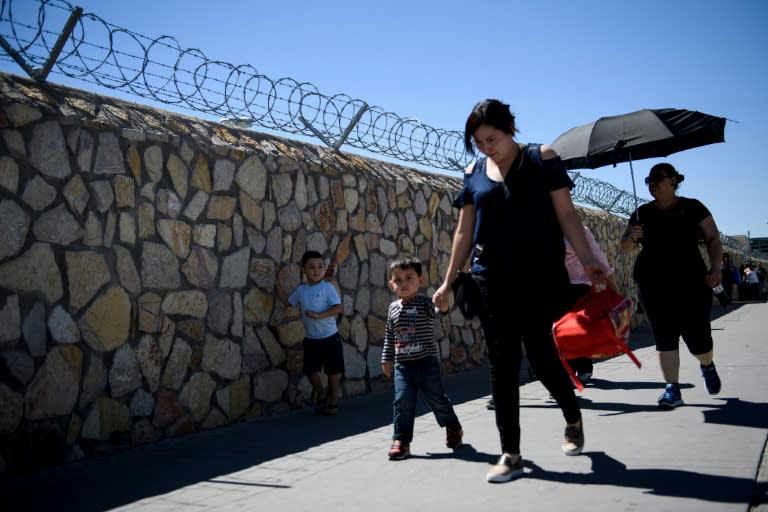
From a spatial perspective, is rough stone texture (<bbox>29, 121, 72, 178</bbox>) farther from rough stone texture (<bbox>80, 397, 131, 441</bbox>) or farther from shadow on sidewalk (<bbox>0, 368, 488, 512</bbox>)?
shadow on sidewalk (<bbox>0, 368, 488, 512</bbox>)

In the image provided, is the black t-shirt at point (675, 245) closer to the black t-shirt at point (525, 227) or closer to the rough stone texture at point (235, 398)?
the black t-shirt at point (525, 227)

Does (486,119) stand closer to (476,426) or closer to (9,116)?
(476,426)

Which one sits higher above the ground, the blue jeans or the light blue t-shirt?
the light blue t-shirt

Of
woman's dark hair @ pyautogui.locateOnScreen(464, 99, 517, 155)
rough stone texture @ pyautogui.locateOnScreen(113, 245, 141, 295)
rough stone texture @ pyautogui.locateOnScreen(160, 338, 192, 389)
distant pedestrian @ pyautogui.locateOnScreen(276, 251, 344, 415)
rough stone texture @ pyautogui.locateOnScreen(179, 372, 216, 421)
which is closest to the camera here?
woman's dark hair @ pyautogui.locateOnScreen(464, 99, 517, 155)

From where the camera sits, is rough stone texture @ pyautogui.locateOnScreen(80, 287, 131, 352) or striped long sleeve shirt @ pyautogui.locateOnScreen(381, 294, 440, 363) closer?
striped long sleeve shirt @ pyautogui.locateOnScreen(381, 294, 440, 363)

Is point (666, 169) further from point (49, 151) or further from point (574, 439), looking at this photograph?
point (49, 151)

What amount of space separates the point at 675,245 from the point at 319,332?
8.80 feet

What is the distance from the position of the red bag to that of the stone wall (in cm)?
283

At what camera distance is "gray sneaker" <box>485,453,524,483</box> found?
339 centimetres

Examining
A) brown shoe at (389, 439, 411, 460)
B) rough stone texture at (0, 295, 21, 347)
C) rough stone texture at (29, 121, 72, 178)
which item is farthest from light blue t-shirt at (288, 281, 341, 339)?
rough stone texture at (0, 295, 21, 347)

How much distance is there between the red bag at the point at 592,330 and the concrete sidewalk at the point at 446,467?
549 millimetres

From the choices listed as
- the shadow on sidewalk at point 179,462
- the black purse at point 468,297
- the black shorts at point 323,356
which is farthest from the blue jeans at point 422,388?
Result: the black shorts at point 323,356

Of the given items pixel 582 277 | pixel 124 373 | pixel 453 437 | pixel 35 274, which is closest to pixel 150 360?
pixel 124 373

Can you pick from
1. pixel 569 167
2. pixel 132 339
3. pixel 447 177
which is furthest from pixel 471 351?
pixel 132 339
